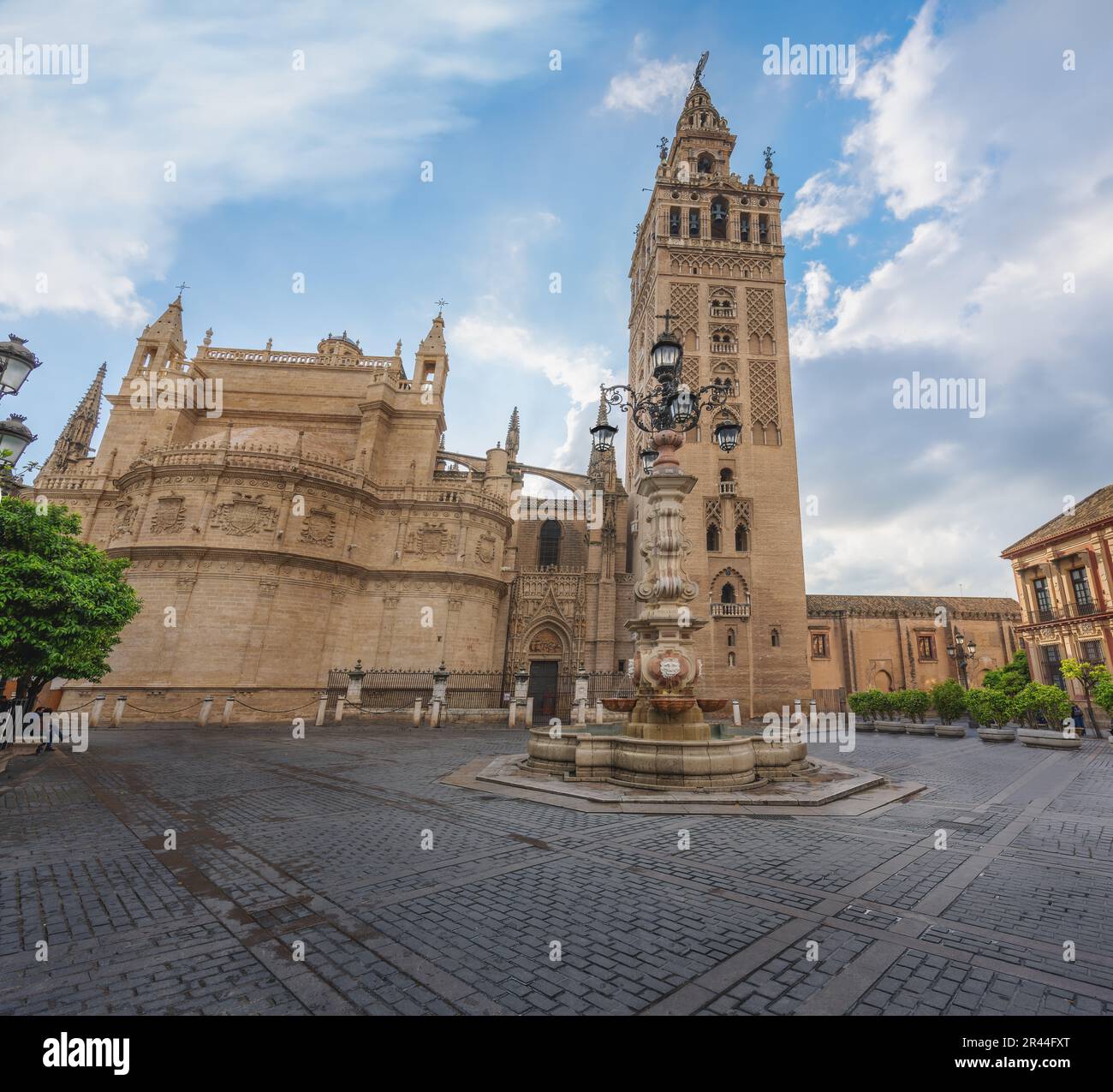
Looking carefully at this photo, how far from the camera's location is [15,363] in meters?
6.32

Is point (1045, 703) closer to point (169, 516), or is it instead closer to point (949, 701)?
point (949, 701)

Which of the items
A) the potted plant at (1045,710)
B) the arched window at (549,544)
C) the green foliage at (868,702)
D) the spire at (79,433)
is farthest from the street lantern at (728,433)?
the spire at (79,433)

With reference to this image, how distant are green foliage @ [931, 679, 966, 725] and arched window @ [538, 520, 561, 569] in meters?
19.4

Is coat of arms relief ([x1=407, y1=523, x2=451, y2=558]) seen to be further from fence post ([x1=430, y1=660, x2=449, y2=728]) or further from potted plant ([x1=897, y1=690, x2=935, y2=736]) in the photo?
potted plant ([x1=897, y1=690, x2=935, y2=736])

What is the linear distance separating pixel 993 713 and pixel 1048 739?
1.97 meters

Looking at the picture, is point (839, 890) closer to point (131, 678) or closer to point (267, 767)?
point (267, 767)

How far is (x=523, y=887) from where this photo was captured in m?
3.95

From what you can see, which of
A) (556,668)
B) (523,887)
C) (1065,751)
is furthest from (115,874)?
(556,668)

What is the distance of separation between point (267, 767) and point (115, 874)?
624cm

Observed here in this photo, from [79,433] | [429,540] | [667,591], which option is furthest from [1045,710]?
[79,433]

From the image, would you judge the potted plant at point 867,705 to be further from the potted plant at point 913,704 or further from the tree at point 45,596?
the tree at point 45,596

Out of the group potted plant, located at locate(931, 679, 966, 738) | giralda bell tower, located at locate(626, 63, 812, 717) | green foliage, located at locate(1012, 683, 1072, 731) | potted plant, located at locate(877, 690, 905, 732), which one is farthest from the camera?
giralda bell tower, located at locate(626, 63, 812, 717)

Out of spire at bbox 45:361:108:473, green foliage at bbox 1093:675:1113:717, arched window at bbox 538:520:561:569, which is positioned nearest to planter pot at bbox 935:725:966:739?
green foliage at bbox 1093:675:1113:717

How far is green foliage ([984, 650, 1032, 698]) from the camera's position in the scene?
18891 millimetres
